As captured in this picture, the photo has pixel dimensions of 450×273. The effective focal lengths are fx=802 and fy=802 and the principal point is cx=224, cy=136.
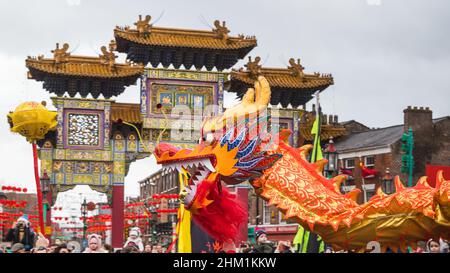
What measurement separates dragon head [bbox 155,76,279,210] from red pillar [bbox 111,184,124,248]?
13.6m

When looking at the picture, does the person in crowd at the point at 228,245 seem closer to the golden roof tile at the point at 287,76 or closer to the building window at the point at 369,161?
the golden roof tile at the point at 287,76

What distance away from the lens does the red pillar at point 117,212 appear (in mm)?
24812

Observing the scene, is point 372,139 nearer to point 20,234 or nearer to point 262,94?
point 262,94

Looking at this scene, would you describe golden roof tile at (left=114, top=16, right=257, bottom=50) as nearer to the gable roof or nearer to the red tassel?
the gable roof

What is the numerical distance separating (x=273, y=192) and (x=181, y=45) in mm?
14699

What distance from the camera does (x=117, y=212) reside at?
24922 mm

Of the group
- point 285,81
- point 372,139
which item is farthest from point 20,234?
point 372,139

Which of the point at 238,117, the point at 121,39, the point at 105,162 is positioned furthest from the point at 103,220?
the point at 238,117

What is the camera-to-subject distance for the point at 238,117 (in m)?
11.4

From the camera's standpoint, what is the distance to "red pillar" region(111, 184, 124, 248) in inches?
977

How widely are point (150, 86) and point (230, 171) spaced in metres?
14.8

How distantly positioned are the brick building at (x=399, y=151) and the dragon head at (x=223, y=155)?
17.7m
